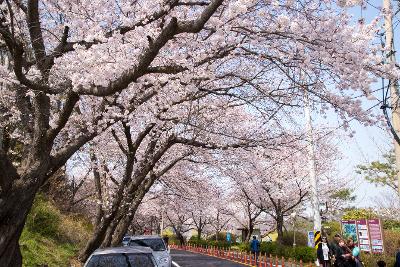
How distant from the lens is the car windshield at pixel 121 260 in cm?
839

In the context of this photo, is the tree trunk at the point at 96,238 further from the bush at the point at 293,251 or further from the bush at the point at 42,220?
the bush at the point at 293,251

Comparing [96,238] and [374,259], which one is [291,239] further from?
[96,238]

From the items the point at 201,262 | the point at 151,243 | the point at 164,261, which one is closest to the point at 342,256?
the point at 164,261

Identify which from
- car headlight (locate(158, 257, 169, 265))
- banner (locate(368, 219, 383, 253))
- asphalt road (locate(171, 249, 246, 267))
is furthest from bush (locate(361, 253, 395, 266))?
asphalt road (locate(171, 249, 246, 267))

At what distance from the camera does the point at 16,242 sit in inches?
314

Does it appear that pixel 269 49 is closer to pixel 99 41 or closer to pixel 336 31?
pixel 336 31

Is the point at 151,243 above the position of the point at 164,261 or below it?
above

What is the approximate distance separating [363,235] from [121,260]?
39.1ft

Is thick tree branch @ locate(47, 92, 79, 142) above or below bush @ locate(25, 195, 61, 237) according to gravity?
above

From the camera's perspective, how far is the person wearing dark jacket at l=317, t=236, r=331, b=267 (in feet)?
51.4

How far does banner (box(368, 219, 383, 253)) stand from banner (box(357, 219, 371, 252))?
17 centimetres

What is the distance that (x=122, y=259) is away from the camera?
8.54 meters

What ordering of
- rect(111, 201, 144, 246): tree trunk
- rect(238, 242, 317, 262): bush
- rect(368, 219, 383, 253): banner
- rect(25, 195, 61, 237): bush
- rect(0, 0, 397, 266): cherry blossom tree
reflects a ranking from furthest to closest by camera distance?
rect(238, 242, 317, 262): bush, rect(111, 201, 144, 246): tree trunk, rect(25, 195, 61, 237): bush, rect(368, 219, 383, 253): banner, rect(0, 0, 397, 266): cherry blossom tree

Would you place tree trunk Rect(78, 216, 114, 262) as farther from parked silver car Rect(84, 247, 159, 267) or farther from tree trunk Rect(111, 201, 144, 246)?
parked silver car Rect(84, 247, 159, 267)
